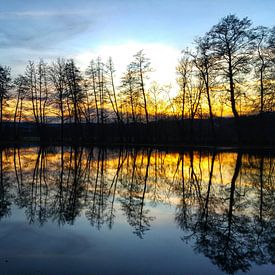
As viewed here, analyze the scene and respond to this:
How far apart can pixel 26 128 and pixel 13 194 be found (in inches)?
3325

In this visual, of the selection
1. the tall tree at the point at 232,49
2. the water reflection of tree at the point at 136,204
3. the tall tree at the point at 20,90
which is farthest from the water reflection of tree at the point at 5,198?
the tall tree at the point at 20,90

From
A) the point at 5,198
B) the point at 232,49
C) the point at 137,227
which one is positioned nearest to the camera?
the point at 137,227

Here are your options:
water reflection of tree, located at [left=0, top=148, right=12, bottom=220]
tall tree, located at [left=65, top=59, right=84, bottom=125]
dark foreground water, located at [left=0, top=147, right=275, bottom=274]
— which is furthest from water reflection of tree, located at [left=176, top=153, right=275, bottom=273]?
tall tree, located at [left=65, top=59, right=84, bottom=125]

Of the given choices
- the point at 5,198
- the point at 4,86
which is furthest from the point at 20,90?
the point at 5,198

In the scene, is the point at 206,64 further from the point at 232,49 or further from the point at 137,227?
the point at 137,227

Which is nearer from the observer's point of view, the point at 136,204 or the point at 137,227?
the point at 137,227

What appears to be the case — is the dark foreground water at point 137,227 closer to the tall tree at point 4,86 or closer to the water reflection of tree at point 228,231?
the water reflection of tree at point 228,231

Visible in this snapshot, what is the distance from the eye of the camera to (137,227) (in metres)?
6.70

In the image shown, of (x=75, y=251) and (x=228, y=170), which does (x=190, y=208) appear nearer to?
(x=75, y=251)

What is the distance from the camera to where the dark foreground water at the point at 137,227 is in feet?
15.4

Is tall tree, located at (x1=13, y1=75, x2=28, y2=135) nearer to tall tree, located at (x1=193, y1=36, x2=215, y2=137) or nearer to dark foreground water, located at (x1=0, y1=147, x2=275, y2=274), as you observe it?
tall tree, located at (x1=193, y1=36, x2=215, y2=137)

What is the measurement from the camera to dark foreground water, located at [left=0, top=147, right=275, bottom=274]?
15.4 feet

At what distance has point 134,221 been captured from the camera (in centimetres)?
714

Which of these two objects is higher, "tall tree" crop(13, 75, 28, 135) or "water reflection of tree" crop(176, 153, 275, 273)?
"tall tree" crop(13, 75, 28, 135)
